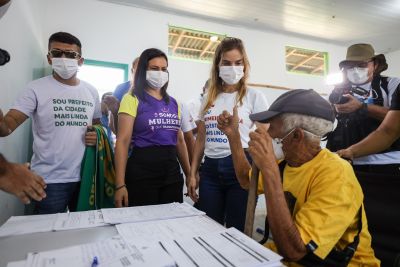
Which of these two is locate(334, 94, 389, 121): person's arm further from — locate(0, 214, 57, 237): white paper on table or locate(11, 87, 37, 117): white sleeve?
locate(11, 87, 37, 117): white sleeve

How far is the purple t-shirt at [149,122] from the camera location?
5.14 feet

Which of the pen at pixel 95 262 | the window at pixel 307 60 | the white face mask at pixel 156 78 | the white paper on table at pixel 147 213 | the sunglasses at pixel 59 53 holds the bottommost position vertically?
the white paper on table at pixel 147 213

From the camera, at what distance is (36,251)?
0.76m

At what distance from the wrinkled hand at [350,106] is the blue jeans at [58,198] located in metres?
1.79

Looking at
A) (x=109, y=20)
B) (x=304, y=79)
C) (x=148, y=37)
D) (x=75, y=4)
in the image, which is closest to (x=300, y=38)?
(x=304, y=79)

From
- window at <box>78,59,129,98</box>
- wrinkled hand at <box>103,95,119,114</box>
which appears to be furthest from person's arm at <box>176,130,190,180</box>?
window at <box>78,59,129,98</box>

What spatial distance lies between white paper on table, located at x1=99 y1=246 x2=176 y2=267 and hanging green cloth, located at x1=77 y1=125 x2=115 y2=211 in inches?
40.0

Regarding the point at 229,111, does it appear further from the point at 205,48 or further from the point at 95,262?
the point at 205,48

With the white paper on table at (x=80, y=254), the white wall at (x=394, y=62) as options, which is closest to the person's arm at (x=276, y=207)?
the white paper on table at (x=80, y=254)

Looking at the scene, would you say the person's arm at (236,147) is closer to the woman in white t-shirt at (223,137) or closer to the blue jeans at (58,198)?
the woman in white t-shirt at (223,137)

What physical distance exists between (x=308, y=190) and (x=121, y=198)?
0.98 meters

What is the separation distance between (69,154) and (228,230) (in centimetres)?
124

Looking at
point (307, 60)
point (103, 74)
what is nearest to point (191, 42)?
point (103, 74)

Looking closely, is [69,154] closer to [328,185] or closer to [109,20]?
[328,185]
